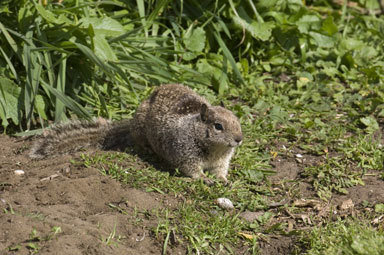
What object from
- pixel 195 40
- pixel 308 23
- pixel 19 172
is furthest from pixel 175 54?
pixel 19 172

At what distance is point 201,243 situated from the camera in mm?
4055

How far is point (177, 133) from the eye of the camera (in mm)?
4973

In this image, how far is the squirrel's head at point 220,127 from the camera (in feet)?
15.5

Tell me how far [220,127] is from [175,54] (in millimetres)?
1984

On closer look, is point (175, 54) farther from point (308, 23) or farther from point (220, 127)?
point (220, 127)

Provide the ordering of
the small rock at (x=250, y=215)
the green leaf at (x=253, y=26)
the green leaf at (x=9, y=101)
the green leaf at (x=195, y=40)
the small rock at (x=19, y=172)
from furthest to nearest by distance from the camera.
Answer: the green leaf at (x=253, y=26) < the green leaf at (x=195, y=40) < the green leaf at (x=9, y=101) < the small rock at (x=19, y=172) < the small rock at (x=250, y=215)

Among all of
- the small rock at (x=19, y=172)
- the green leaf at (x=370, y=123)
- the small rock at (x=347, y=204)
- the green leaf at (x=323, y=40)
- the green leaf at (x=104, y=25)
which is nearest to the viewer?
the small rock at (x=347, y=204)

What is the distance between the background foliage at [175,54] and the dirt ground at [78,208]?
0.79 metres

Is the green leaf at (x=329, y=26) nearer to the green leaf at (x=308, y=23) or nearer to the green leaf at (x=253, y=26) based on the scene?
the green leaf at (x=308, y=23)

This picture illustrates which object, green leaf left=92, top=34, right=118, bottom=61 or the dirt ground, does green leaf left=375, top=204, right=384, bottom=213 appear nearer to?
the dirt ground

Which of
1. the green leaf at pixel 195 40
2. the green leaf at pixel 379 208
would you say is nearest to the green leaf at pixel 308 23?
the green leaf at pixel 195 40

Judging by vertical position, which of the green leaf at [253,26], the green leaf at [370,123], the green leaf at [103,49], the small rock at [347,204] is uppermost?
the green leaf at [103,49]

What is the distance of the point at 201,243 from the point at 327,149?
2008 mm

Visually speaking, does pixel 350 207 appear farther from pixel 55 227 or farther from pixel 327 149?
pixel 55 227
